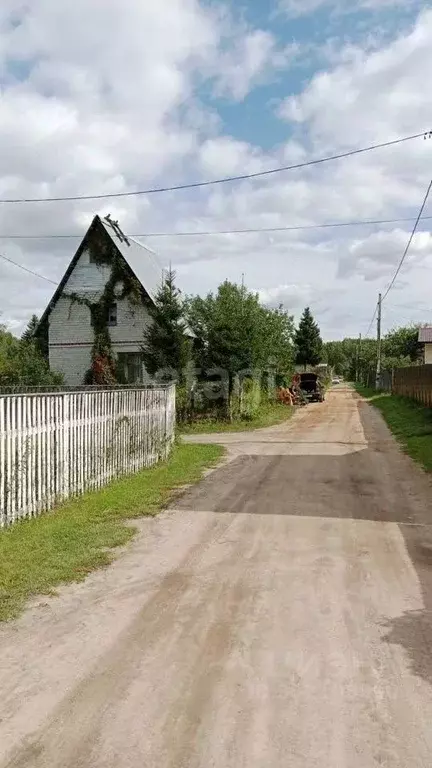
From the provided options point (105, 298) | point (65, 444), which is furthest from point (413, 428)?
point (105, 298)

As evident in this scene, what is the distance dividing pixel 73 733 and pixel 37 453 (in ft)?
16.9

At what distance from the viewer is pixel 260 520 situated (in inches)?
317

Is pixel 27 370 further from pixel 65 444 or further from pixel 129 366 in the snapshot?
pixel 65 444

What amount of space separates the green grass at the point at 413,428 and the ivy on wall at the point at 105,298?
44.2ft

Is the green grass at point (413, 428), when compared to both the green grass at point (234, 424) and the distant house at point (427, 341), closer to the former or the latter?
the green grass at point (234, 424)

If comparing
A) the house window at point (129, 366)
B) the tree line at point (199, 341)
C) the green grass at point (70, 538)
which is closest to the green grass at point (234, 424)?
the tree line at point (199, 341)

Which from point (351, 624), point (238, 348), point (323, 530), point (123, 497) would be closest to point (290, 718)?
point (351, 624)

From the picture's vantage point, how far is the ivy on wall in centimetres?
3158

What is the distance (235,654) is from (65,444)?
5.34 meters

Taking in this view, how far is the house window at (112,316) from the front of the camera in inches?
1268

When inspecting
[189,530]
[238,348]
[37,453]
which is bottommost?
[189,530]

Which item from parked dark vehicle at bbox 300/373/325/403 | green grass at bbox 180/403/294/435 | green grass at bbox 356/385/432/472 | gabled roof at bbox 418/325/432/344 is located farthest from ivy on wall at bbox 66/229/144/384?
gabled roof at bbox 418/325/432/344

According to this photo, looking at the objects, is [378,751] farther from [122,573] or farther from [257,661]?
[122,573]

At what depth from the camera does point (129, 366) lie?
1267 inches
